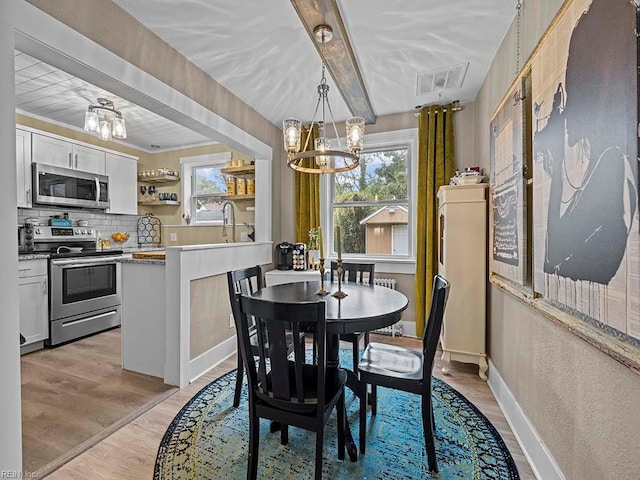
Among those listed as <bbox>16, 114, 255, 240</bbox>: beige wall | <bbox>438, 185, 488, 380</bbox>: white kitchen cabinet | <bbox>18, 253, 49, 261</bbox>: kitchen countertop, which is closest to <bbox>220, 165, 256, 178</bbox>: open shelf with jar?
<bbox>16, 114, 255, 240</bbox>: beige wall

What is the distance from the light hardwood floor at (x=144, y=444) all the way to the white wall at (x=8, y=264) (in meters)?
0.34

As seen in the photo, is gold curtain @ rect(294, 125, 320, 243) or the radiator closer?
the radiator

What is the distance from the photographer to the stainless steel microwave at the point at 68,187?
136 inches

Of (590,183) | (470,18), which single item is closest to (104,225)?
(470,18)

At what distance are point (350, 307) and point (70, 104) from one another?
380cm

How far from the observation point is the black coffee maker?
3800mm

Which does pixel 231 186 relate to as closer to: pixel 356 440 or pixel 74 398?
pixel 74 398

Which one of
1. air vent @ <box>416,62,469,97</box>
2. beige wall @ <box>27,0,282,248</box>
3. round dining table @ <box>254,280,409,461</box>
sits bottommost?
round dining table @ <box>254,280,409,461</box>

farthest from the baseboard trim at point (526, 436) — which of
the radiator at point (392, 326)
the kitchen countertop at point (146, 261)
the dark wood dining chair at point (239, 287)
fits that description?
the kitchen countertop at point (146, 261)

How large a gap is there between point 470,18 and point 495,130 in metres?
0.77

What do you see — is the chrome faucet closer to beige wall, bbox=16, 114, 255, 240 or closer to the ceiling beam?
beige wall, bbox=16, 114, 255, 240

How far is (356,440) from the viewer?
178cm

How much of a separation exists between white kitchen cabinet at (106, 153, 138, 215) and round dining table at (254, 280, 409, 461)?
134 inches

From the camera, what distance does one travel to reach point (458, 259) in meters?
2.56
